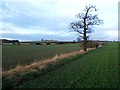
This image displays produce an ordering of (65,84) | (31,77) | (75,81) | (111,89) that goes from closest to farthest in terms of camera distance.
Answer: (111,89), (65,84), (75,81), (31,77)

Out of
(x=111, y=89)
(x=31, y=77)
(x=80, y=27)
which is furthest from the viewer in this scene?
(x=80, y=27)

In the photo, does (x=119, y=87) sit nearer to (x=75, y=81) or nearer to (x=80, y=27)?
(x=75, y=81)

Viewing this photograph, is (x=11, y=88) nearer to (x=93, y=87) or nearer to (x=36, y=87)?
(x=36, y=87)

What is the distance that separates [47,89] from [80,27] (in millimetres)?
43043

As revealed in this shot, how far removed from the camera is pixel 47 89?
12.5 meters

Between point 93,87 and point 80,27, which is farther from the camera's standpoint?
point 80,27

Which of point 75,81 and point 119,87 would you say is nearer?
point 119,87

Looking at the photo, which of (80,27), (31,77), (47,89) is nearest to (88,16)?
(80,27)

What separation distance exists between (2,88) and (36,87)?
1670 millimetres

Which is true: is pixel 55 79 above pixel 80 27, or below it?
below

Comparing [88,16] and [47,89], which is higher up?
[88,16]

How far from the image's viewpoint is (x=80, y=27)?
54.8 meters

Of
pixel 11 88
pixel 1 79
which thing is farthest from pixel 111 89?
pixel 1 79

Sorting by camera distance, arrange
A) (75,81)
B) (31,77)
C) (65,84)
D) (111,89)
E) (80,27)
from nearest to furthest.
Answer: (111,89), (65,84), (75,81), (31,77), (80,27)
